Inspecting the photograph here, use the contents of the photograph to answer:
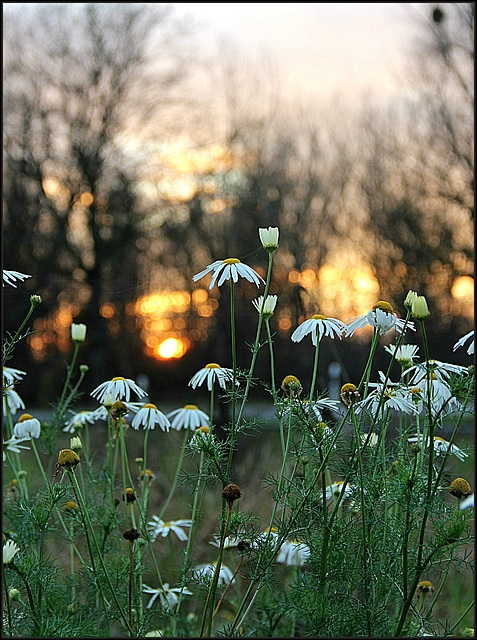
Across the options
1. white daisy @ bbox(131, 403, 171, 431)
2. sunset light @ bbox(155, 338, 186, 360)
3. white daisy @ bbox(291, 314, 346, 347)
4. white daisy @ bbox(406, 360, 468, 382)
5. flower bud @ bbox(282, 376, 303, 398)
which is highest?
white daisy @ bbox(291, 314, 346, 347)

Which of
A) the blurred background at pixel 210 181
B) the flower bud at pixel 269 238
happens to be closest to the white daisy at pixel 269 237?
the flower bud at pixel 269 238

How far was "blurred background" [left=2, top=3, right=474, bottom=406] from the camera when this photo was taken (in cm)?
136

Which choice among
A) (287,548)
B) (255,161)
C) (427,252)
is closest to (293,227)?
(255,161)

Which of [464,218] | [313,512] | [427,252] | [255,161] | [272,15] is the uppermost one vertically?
[272,15]

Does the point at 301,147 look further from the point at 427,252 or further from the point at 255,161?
the point at 427,252

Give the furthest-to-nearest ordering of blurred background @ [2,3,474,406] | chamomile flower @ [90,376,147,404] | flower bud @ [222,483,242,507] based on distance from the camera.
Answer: blurred background @ [2,3,474,406] < chamomile flower @ [90,376,147,404] < flower bud @ [222,483,242,507]

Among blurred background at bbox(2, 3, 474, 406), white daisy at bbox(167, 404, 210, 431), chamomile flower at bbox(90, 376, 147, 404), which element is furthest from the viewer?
blurred background at bbox(2, 3, 474, 406)

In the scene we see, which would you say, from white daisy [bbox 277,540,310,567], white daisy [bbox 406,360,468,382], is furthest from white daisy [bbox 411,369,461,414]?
white daisy [bbox 277,540,310,567]

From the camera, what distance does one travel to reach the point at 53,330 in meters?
1.48

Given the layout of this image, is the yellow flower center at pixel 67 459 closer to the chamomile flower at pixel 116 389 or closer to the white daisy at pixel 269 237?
the chamomile flower at pixel 116 389

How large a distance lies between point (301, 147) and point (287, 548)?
49.5 inches

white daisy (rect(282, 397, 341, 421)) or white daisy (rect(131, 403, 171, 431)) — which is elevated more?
white daisy (rect(282, 397, 341, 421))

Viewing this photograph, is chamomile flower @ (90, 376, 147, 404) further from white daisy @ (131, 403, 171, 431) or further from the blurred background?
the blurred background

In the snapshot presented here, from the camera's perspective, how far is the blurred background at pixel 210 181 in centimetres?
136
